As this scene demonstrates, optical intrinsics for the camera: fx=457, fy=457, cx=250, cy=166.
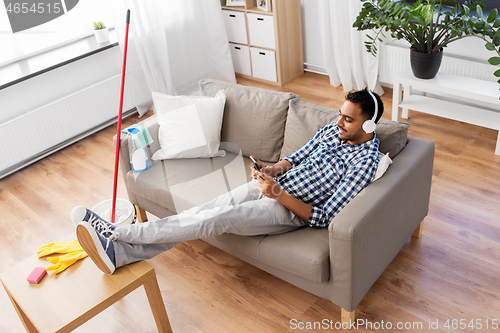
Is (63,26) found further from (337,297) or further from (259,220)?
(337,297)

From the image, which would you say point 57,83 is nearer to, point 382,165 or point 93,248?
point 93,248

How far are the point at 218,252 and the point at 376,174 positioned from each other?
3.16 ft

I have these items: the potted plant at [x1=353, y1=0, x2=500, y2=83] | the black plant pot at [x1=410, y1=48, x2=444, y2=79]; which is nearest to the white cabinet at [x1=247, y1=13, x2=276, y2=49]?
the potted plant at [x1=353, y1=0, x2=500, y2=83]

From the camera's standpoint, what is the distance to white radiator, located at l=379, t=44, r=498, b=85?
10.2 feet

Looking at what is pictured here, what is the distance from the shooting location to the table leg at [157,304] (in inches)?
72.9

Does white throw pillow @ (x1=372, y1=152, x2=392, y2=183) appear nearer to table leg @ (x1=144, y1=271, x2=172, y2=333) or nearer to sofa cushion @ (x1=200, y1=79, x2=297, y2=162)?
sofa cushion @ (x1=200, y1=79, x2=297, y2=162)

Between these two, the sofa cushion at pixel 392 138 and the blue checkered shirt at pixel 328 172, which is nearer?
the blue checkered shirt at pixel 328 172

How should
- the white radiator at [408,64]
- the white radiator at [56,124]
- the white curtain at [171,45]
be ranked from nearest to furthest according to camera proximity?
the white radiator at [408,64] < the white radiator at [56,124] < the white curtain at [171,45]

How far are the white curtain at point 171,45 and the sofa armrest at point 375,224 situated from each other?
100 inches

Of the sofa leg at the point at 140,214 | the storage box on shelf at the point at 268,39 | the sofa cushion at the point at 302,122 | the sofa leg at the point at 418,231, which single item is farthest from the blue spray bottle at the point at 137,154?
the storage box on shelf at the point at 268,39

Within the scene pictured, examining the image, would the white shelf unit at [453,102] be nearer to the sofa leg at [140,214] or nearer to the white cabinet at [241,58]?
the white cabinet at [241,58]

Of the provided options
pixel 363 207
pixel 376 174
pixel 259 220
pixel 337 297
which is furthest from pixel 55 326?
pixel 376 174

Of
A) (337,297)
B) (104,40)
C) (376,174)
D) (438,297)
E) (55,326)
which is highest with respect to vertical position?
(104,40)

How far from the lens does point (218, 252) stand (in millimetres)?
2389
